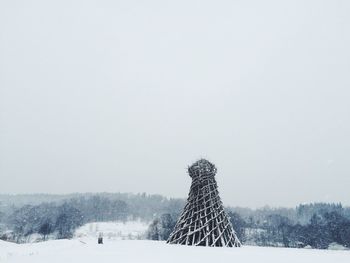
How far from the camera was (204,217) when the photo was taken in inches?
925

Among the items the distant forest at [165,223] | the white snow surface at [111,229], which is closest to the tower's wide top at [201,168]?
the distant forest at [165,223]

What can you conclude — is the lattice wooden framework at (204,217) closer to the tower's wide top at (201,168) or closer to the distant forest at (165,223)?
the tower's wide top at (201,168)

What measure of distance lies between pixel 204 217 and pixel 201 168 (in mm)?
4008

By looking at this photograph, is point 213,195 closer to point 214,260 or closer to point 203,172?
point 203,172

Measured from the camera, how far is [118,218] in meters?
133

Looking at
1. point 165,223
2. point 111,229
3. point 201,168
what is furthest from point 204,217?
point 111,229

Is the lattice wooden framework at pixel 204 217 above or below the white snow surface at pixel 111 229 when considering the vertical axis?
above

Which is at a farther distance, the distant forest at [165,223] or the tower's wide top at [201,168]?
the distant forest at [165,223]

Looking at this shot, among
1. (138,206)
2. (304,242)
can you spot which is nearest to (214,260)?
(304,242)

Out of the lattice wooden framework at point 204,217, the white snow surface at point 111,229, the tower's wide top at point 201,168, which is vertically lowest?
the white snow surface at point 111,229

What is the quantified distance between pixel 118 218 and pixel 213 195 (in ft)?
381

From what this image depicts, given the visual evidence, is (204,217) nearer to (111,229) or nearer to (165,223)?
(165,223)

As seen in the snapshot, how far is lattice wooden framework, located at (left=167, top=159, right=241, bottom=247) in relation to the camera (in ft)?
73.8

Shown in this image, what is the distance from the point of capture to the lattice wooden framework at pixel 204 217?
73.8 feet
